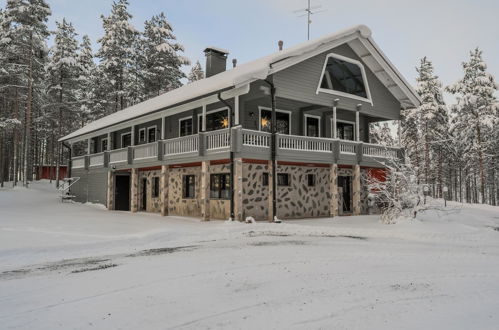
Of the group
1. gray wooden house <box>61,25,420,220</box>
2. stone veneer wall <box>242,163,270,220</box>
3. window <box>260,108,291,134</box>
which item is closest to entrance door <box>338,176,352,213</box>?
gray wooden house <box>61,25,420,220</box>

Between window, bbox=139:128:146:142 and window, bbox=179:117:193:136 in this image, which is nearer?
window, bbox=179:117:193:136

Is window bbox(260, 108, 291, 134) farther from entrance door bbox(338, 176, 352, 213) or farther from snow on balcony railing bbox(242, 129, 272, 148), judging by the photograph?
entrance door bbox(338, 176, 352, 213)

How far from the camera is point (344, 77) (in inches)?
817

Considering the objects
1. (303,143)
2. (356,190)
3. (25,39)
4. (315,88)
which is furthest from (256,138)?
(25,39)

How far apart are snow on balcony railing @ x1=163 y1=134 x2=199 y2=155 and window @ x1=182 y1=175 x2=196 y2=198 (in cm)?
184

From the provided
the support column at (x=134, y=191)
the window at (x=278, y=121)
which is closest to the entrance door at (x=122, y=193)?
the support column at (x=134, y=191)

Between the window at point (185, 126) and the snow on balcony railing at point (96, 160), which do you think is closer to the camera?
the window at point (185, 126)

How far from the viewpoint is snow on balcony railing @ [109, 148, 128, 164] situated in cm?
2334

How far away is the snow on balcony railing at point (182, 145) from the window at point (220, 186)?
1865 millimetres

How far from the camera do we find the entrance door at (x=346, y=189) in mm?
21391

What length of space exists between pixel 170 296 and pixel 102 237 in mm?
7148

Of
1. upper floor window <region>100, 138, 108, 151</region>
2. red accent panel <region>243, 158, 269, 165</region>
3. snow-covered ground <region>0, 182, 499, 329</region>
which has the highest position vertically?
upper floor window <region>100, 138, 108, 151</region>

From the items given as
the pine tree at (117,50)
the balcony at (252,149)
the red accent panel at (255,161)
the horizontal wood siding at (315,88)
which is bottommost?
the red accent panel at (255,161)

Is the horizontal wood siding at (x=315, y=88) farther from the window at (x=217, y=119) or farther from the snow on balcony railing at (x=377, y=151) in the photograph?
the window at (x=217, y=119)
